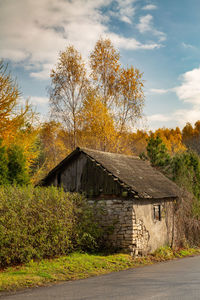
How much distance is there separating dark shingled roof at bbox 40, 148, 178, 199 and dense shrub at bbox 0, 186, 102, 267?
2620 mm

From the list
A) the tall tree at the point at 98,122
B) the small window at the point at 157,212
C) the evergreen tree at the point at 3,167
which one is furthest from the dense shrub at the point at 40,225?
the tall tree at the point at 98,122

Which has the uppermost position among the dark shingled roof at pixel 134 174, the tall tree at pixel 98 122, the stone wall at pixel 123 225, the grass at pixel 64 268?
the tall tree at pixel 98 122

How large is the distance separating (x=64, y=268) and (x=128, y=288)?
313cm

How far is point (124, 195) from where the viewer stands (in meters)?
14.8

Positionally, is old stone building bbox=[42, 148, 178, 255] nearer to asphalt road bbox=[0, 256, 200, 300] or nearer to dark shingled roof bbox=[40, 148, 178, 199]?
dark shingled roof bbox=[40, 148, 178, 199]

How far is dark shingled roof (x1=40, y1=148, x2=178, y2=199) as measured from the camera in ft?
51.7

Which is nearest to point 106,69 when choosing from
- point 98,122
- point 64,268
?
point 98,122

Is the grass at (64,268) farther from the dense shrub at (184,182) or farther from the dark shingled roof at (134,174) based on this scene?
the dense shrub at (184,182)

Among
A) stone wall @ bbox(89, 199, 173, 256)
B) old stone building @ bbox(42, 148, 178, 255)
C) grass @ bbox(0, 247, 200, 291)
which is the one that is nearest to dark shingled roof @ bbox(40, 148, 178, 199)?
old stone building @ bbox(42, 148, 178, 255)

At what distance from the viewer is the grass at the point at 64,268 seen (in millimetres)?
9406

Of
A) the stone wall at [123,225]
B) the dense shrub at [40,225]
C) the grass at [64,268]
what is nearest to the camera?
the grass at [64,268]

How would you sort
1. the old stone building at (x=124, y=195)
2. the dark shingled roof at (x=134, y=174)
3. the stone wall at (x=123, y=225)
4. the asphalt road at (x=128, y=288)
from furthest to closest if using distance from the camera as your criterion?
the dark shingled roof at (x=134, y=174) < the old stone building at (x=124, y=195) < the stone wall at (x=123, y=225) < the asphalt road at (x=128, y=288)

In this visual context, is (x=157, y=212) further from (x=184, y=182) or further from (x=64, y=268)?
(x=64, y=268)

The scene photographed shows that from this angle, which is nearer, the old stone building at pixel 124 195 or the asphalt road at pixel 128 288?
the asphalt road at pixel 128 288
